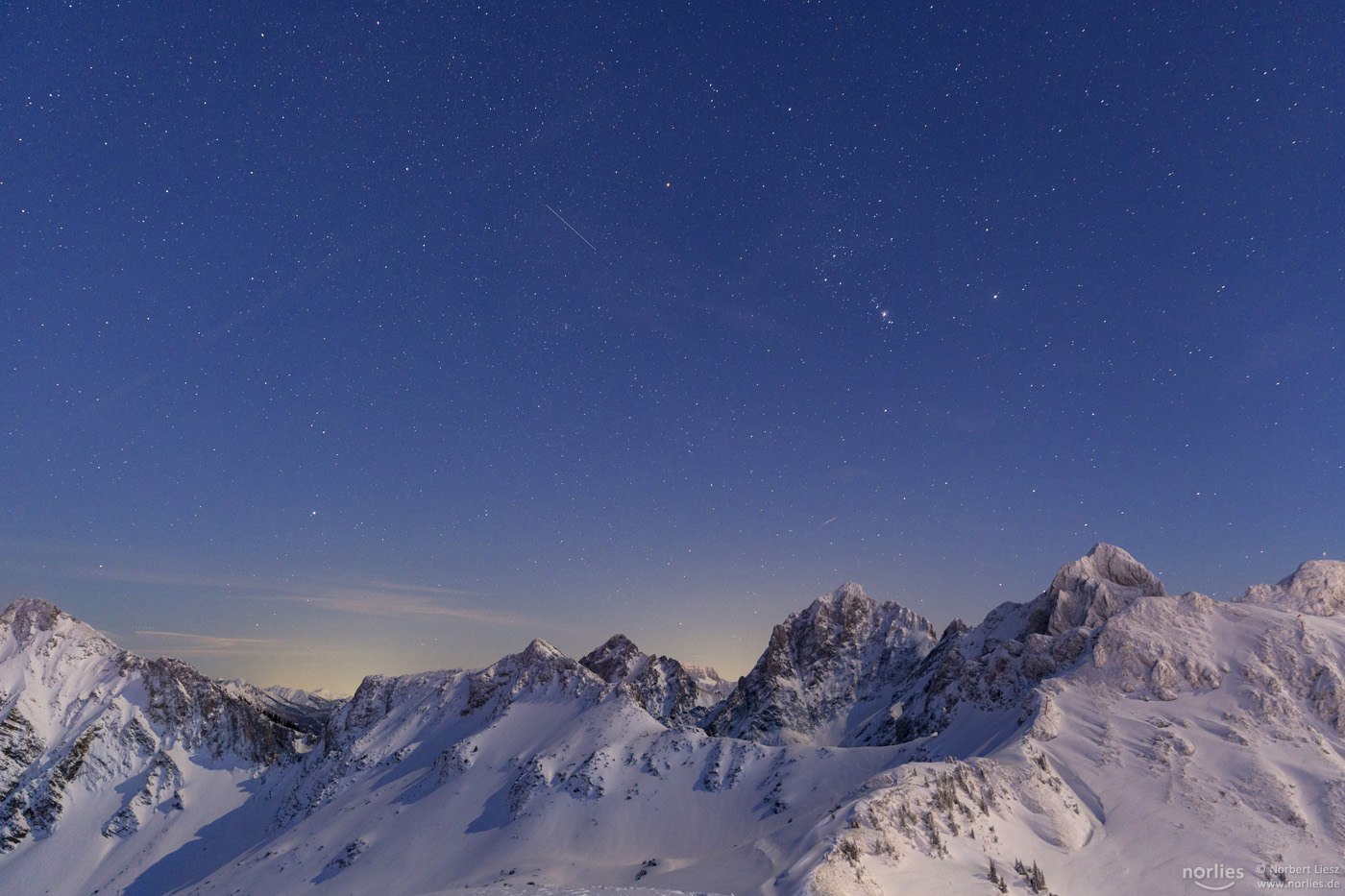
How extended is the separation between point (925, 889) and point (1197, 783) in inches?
1552

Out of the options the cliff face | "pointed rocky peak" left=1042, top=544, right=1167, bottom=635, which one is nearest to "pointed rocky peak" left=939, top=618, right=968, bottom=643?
"pointed rocky peak" left=1042, top=544, right=1167, bottom=635

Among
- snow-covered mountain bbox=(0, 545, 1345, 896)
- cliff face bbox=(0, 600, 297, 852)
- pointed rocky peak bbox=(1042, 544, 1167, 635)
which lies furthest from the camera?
cliff face bbox=(0, 600, 297, 852)

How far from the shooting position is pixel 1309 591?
80.4 meters

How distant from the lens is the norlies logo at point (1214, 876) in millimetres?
40438

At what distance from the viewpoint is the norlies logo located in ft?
133

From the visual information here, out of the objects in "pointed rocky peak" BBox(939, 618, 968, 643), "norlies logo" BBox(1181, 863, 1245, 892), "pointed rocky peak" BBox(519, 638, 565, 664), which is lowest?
"norlies logo" BBox(1181, 863, 1245, 892)

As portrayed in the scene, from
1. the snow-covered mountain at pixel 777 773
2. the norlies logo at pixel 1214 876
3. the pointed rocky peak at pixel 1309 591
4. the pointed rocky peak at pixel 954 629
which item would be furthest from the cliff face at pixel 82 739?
the pointed rocky peak at pixel 1309 591

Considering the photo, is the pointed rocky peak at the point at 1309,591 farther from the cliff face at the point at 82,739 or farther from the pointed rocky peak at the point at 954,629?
the cliff face at the point at 82,739

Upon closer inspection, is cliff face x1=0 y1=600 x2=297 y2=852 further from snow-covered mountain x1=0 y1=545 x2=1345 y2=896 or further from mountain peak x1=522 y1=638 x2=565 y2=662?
mountain peak x1=522 y1=638 x2=565 y2=662

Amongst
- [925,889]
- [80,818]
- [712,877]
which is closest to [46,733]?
[80,818]

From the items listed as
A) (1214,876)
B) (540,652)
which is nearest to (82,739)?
(540,652)

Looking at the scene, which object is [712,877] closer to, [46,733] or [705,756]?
[705,756]

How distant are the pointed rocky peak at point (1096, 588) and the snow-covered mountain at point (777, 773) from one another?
1.97 feet

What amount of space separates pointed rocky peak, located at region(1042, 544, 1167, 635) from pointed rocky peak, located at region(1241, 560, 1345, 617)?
20.5 meters
